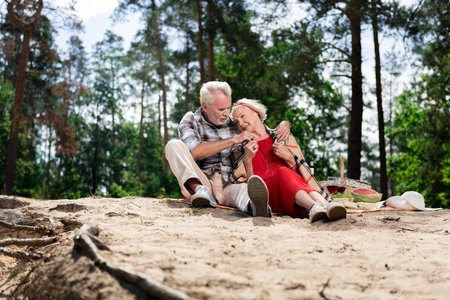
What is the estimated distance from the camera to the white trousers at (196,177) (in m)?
4.43

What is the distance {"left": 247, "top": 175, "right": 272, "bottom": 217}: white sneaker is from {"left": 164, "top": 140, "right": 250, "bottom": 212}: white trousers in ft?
0.92

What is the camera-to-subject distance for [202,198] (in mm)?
4250

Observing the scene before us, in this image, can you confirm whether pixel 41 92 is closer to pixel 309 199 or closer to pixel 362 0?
pixel 362 0

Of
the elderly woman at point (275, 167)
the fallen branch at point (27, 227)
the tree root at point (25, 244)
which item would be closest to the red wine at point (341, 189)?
the elderly woman at point (275, 167)

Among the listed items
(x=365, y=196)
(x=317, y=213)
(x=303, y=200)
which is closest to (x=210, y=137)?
(x=303, y=200)

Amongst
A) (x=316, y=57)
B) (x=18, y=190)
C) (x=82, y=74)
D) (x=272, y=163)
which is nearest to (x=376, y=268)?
(x=272, y=163)

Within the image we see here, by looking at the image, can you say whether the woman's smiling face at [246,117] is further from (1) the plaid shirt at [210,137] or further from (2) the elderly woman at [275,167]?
(1) the plaid shirt at [210,137]

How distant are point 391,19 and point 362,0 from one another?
117cm

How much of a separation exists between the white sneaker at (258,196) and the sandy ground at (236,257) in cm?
11

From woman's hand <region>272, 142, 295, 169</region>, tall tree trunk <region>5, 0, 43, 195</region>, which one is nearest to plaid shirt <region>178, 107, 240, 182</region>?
woman's hand <region>272, 142, 295, 169</region>

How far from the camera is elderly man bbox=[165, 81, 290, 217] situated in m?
4.37

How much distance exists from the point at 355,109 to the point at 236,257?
10135 mm

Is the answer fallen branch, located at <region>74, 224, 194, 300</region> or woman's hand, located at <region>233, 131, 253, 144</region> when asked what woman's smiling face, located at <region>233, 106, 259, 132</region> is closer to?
woman's hand, located at <region>233, 131, 253, 144</region>

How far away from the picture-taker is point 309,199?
4086 mm
